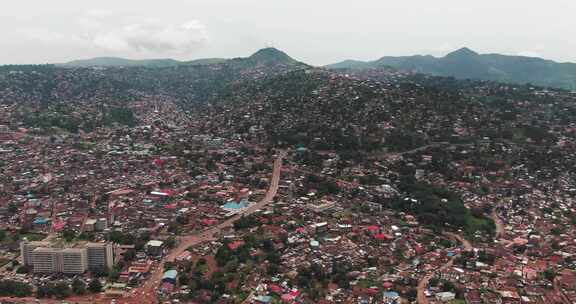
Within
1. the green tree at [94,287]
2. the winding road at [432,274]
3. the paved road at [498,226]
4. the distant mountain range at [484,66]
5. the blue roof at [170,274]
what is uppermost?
the distant mountain range at [484,66]

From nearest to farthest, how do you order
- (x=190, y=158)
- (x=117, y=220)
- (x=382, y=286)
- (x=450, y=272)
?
(x=382, y=286) < (x=450, y=272) < (x=117, y=220) < (x=190, y=158)

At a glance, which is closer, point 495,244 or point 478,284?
point 478,284

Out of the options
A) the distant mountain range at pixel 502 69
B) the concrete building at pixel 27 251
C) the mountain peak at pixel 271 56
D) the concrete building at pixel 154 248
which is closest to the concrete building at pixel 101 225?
the concrete building at pixel 27 251

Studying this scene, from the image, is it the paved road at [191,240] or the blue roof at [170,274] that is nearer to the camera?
the paved road at [191,240]

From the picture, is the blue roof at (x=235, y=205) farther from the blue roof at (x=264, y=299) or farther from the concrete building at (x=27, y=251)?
the blue roof at (x=264, y=299)

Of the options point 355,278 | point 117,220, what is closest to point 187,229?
point 117,220

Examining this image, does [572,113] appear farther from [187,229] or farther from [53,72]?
[53,72]

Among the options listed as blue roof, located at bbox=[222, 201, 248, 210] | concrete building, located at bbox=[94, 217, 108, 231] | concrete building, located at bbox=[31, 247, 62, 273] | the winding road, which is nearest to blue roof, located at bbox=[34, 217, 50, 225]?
concrete building, located at bbox=[94, 217, 108, 231]
